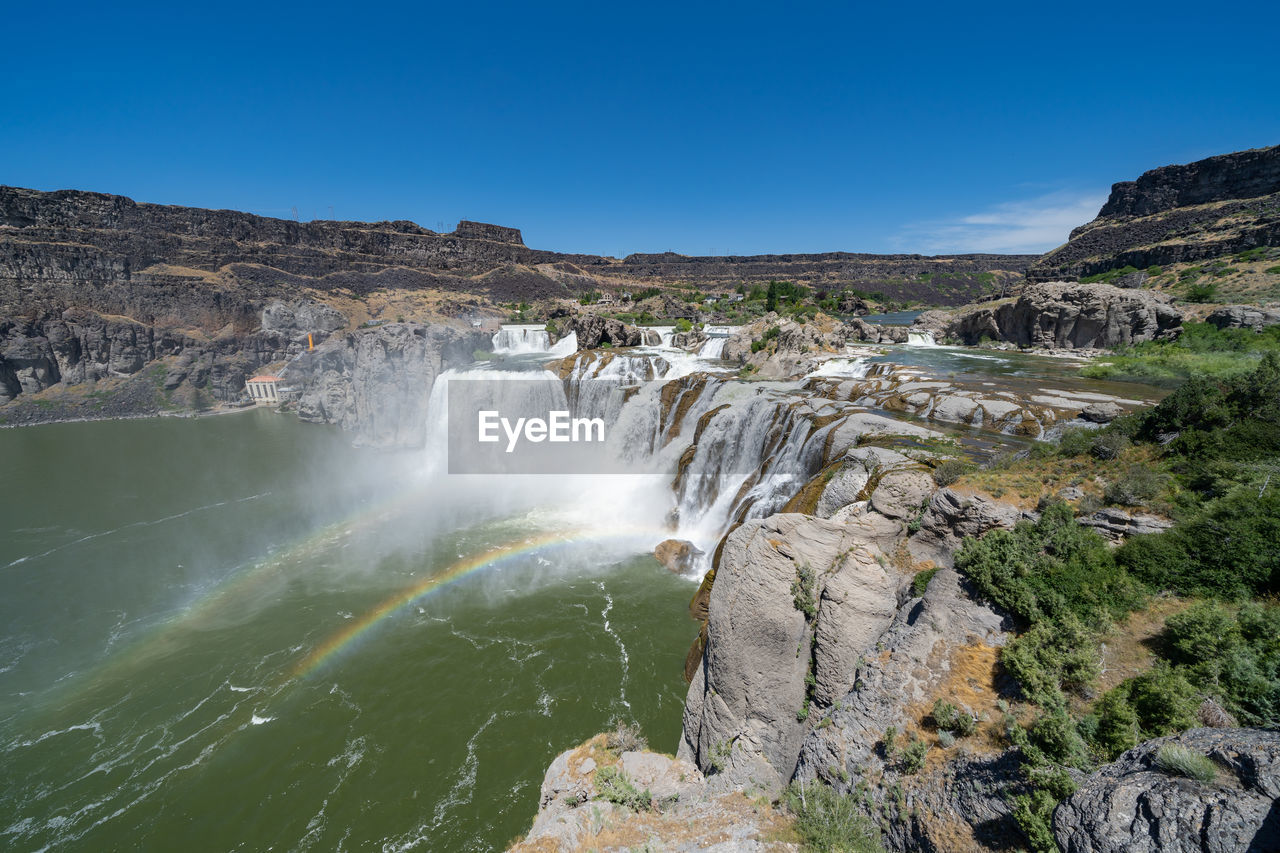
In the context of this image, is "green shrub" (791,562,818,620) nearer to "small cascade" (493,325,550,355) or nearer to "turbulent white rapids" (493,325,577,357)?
"turbulent white rapids" (493,325,577,357)

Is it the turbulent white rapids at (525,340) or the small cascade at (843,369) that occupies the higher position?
the turbulent white rapids at (525,340)

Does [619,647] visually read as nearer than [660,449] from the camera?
Yes

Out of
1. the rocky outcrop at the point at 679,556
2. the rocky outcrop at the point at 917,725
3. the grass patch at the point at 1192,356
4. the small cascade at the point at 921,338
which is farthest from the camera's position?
the small cascade at the point at 921,338

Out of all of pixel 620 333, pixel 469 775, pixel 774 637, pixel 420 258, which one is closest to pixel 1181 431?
pixel 774 637

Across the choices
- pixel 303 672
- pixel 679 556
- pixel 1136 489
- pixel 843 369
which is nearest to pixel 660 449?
pixel 679 556

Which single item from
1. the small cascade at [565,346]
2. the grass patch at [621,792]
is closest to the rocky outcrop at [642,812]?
the grass patch at [621,792]

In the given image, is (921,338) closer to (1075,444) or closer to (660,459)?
(660,459)

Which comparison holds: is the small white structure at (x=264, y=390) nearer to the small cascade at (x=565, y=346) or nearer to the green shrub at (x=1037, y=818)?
the small cascade at (x=565, y=346)
